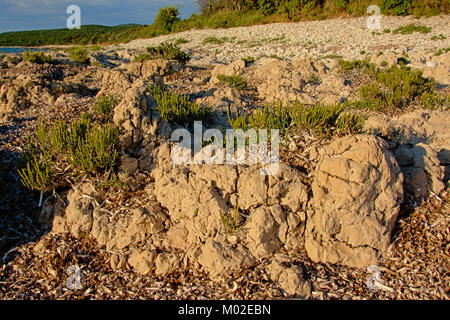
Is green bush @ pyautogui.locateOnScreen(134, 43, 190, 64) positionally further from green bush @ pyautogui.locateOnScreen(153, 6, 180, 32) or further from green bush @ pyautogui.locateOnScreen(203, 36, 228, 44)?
green bush @ pyautogui.locateOnScreen(153, 6, 180, 32)

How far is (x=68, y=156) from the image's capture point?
399 cm

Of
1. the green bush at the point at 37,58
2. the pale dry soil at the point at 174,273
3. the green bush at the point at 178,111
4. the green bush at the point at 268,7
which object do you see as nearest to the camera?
the pale dry soil at the point at 174,273

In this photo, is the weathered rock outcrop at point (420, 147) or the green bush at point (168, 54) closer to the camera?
the weathered rock outcrop at point (420, 147)

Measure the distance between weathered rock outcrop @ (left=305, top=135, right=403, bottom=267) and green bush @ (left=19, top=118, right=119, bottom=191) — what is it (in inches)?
103

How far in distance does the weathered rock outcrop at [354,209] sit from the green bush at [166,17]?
36.9 metres

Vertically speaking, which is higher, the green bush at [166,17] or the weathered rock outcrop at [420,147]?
the green bush at [166,17]

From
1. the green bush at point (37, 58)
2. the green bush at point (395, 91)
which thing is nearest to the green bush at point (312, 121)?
the green bush at point (395, 91)

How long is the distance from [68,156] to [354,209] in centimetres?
350

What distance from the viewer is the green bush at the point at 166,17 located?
3622cm

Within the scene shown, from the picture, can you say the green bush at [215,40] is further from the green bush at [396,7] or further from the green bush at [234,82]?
the green bush at [234,82]

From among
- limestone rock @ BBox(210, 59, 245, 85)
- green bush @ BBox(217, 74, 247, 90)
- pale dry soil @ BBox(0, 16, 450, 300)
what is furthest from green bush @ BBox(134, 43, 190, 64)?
pale dry soil @ BBox(0, 16, 450, 300)

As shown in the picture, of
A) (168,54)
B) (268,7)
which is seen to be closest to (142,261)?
(168,54)

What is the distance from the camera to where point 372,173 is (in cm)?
325
